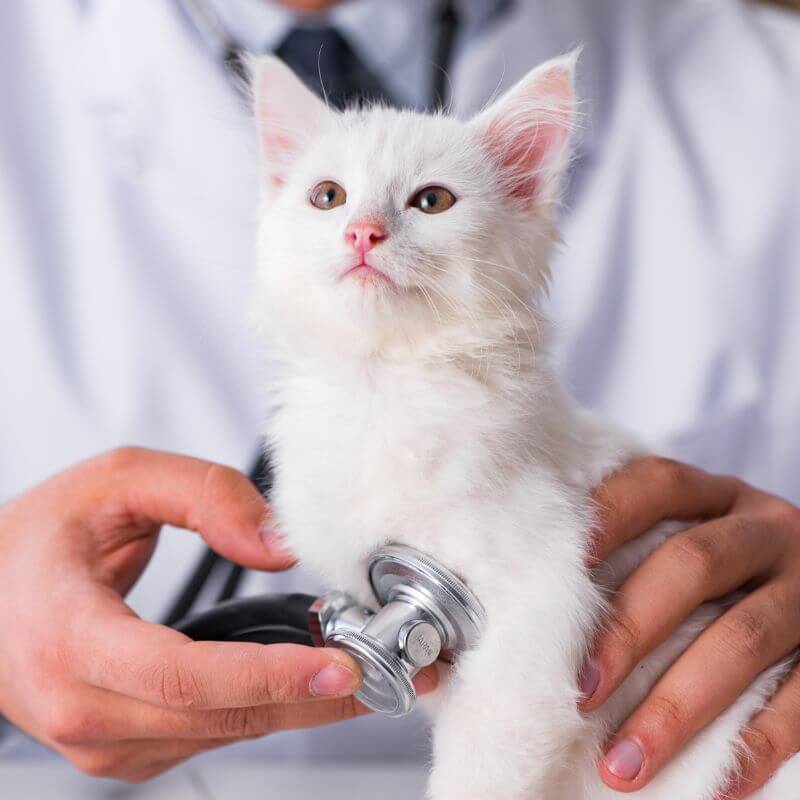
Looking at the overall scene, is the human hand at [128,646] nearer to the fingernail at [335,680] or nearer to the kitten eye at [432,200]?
the fingernail at [335,680]

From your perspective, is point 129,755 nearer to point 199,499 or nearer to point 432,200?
point 199,499

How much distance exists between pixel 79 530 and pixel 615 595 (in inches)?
26.2

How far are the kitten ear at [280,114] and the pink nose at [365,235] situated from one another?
25cm

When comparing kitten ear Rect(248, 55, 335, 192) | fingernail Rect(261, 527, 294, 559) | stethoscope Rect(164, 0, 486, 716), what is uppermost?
kitten ear Rect(248, 55, 335, 192)

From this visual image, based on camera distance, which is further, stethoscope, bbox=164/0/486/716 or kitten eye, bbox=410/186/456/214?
kitten eye, bbox=410/186/456/214

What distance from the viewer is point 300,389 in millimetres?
989

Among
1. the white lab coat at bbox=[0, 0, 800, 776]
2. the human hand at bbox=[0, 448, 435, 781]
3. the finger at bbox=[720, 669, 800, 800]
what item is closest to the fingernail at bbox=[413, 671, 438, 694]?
the human hand at bbox=[0, 448, 435, 781]

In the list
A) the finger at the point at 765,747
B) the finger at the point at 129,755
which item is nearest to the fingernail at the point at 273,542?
the finger at the point at 129,755

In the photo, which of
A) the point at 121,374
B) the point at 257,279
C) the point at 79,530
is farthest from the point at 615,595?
the point at 121,374

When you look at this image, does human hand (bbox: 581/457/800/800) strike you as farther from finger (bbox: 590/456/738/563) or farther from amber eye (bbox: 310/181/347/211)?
amber eye (bbox: 310/181/347/211)

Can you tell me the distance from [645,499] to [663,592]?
107mm

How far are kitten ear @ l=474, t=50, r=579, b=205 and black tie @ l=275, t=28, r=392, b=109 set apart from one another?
0.76m

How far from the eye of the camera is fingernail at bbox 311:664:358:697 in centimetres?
85

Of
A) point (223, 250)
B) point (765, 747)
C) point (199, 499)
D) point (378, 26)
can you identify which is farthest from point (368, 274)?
point (378, 26)
